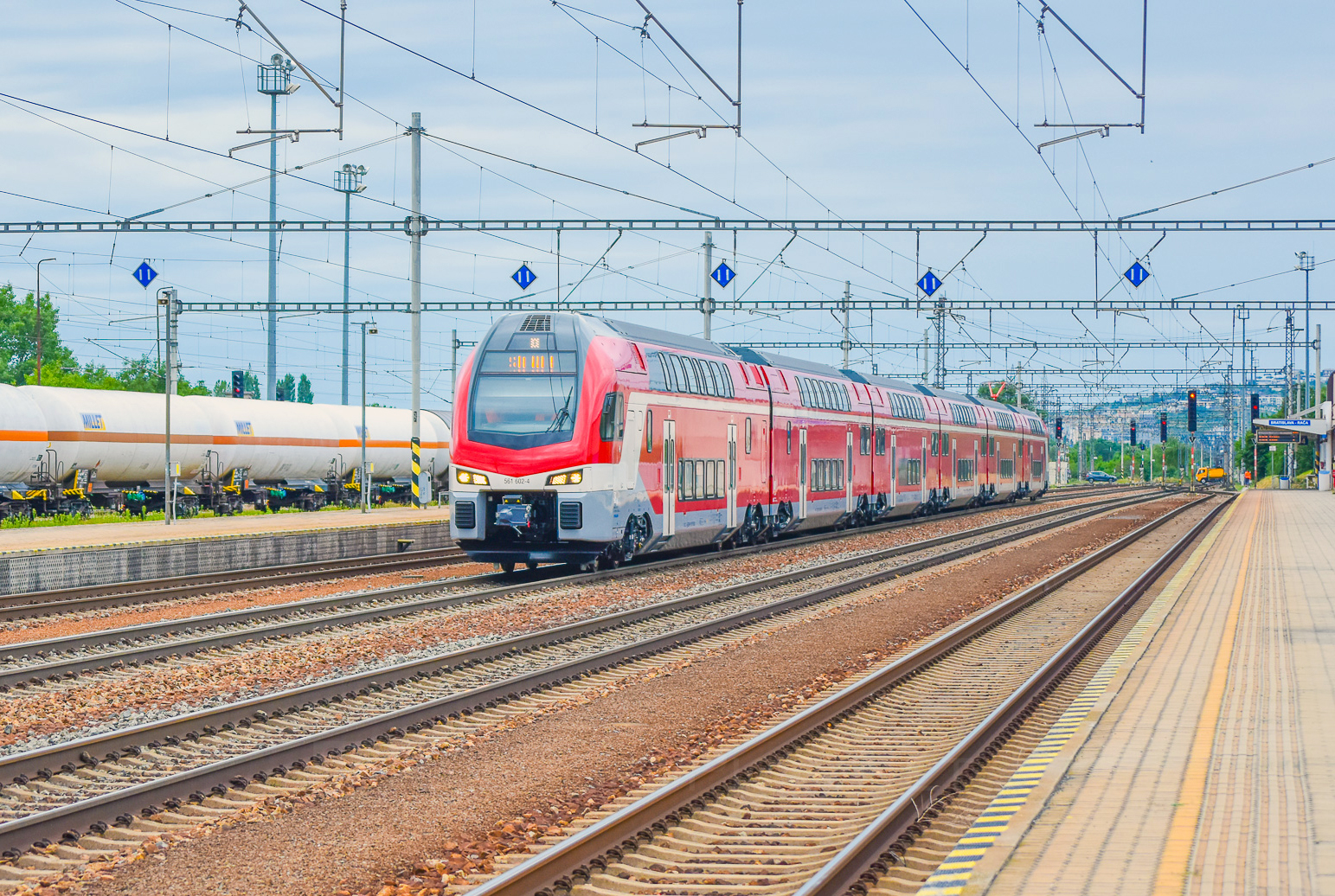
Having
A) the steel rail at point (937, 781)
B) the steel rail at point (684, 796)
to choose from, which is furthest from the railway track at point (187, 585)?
the steel rail at point (937, 781)

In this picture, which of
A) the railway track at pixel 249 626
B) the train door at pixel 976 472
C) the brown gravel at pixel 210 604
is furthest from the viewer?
the train door at pixel 976 472

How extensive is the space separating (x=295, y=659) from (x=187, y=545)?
38.6 ft

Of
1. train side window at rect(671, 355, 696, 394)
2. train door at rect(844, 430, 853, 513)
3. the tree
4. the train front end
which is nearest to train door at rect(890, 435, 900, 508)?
train door at rect(844, 430, 853, 513)

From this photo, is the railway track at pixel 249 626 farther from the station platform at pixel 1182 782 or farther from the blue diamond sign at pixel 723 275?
the blue diamond sign at pixel 723 275

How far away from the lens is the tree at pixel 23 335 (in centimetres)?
8162

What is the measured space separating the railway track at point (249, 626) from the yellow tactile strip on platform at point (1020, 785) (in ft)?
26.3

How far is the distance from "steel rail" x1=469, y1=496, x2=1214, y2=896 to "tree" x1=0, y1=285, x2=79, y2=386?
78524 mm

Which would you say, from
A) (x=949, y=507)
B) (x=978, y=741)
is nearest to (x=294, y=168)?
(x=978, y=741)

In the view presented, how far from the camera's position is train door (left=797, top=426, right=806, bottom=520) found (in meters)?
30.8

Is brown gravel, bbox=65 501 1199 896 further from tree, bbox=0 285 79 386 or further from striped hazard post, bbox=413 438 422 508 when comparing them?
tree, bbox=0 285 79 386

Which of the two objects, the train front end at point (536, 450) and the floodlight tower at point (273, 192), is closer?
the train front end at point (536, 450)

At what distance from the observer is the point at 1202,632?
15.0m

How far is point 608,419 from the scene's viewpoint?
2073 cm

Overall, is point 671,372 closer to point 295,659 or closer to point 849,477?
point 295,659
